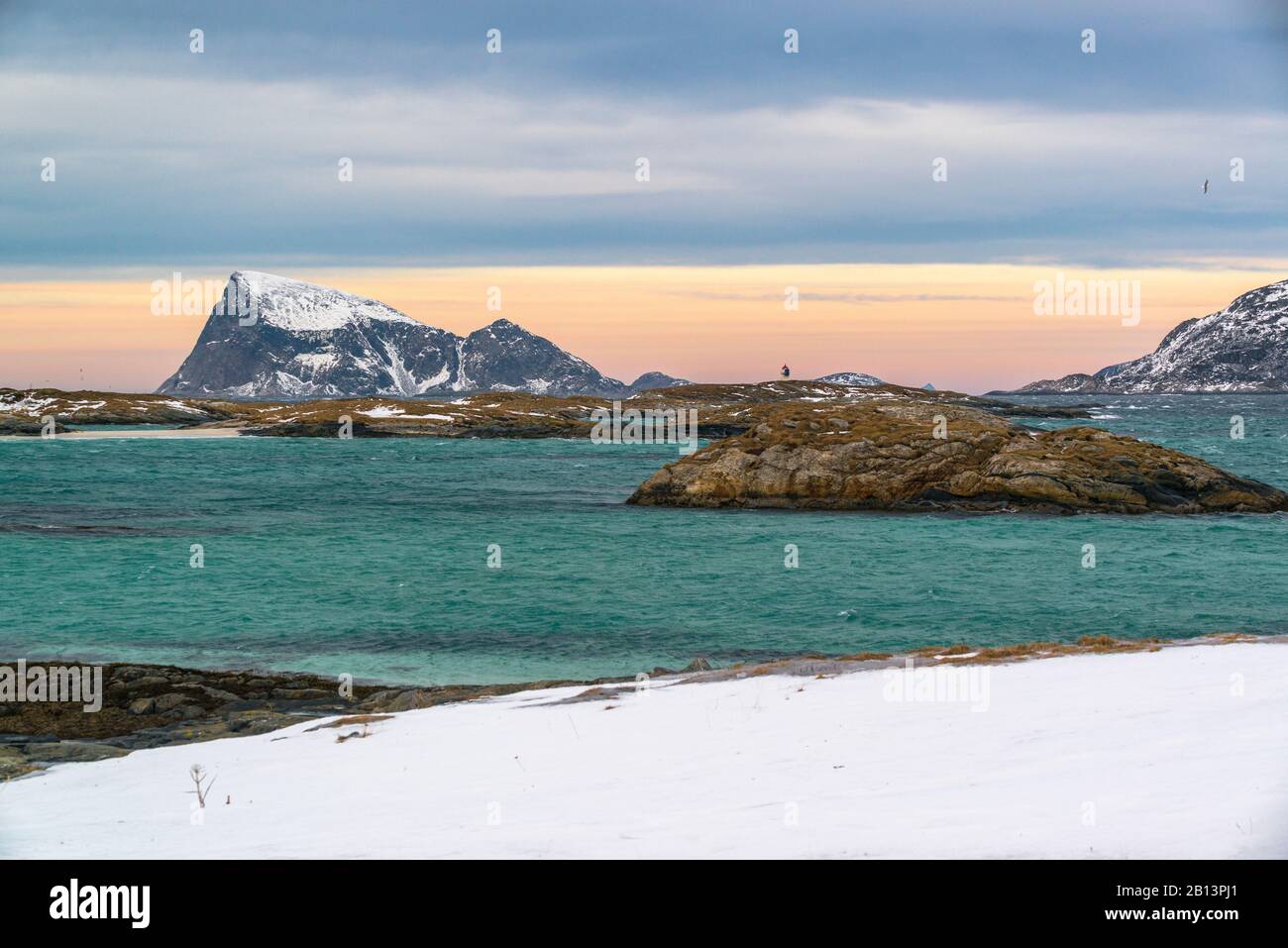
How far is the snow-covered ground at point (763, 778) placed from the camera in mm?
9492

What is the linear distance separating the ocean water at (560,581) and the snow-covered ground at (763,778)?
8.91m

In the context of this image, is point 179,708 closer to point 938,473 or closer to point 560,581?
point 560,581

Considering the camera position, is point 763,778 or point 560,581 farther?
point 560,581

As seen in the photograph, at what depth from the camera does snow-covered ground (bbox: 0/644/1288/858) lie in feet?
Answer: 31.1

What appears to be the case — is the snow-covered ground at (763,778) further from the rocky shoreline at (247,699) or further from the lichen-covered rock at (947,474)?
the lichen-covered rock at (947,474)

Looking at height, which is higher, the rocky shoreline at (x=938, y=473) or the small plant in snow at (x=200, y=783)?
the rocky shoreline at (x=938, y=473)

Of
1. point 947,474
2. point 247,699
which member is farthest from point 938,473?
point 247,699

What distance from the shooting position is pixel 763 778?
39.9ft

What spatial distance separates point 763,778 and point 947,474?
170 feet

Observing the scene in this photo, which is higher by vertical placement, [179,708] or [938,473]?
[938,473]

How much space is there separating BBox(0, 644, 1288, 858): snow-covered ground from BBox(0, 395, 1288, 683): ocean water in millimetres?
8908

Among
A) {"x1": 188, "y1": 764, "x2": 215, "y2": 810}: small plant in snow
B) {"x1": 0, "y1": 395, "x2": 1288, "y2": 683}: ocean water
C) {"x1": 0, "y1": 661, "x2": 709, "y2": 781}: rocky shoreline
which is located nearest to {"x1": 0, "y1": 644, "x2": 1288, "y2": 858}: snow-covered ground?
{"x1": 188, "y1": 764, "x2": 215, "y2": 810}: small plant in snow

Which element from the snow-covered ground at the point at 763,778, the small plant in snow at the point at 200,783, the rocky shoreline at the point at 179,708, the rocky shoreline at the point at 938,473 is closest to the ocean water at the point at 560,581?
the rocky shoreline at the point at 179,708

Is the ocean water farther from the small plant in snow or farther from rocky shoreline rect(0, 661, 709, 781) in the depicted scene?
the small plant in snow
